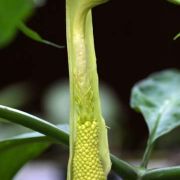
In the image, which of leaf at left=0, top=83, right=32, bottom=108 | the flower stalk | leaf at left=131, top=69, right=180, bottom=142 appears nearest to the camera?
the flower stalk

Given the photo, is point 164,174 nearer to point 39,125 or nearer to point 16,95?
point 39,125

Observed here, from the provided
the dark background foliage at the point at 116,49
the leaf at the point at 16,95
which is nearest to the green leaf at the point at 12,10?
the leaf at the point at 16,95

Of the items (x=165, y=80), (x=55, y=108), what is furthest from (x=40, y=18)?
(x=165, y=80)

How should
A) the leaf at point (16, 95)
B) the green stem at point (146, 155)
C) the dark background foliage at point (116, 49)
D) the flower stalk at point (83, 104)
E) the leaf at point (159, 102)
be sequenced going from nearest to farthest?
the flower stalk at point (83, 104) → the green stem at point (146, 155) → the leaf at point (159, 102) → the leaf at point (16, 95) → the dark background foliage at point (116, 49)

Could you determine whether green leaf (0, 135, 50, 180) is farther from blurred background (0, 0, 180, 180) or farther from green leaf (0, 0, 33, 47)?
blurred background (0, 0, 180, 180)

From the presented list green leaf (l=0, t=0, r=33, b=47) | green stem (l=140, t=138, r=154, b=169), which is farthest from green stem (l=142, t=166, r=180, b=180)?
green leaf (l=0, t=0, r=33, b=47)

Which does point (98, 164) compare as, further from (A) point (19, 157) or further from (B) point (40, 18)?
(B) point (40, 18)

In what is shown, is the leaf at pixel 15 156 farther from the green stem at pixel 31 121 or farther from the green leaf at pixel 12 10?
the green leaf at pixel 12 10

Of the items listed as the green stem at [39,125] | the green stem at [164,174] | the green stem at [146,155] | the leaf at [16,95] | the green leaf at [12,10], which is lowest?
the green stem at [164,174]
